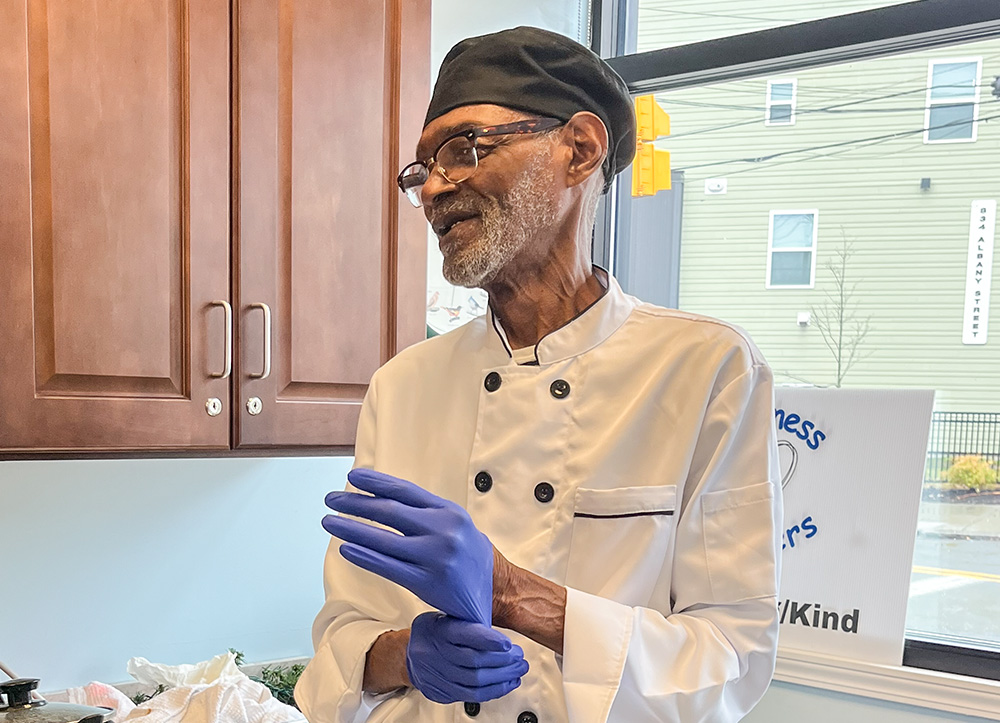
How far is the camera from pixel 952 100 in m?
1.93

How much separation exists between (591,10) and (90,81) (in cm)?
149

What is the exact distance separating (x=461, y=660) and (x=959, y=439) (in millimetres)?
1391

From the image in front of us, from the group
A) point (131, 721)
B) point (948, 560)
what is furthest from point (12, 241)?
point (948, 560)

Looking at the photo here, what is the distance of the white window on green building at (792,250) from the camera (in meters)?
2.11

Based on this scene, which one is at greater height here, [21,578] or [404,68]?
[404,68]

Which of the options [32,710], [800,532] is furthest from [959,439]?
[32,710]

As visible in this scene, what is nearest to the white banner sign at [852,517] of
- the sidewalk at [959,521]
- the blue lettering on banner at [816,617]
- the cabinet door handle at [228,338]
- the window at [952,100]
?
the blue lettering on banner at [816,617]

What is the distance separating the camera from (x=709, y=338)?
1.13m

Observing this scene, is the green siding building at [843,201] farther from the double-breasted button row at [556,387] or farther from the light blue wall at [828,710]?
the double-breasted button row at [556,387]

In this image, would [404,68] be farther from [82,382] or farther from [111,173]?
[82,382]

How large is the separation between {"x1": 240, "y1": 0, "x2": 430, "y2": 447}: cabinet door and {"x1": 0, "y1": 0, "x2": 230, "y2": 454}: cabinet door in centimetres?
5

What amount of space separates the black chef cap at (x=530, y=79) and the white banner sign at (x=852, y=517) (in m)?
1.00

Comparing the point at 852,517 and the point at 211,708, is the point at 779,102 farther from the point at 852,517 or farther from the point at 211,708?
the point at 211,708

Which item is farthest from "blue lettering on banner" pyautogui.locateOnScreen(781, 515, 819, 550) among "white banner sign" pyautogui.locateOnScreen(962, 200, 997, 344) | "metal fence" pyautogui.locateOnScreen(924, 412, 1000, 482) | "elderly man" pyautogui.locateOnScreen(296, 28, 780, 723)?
"elderly man" pyautogui.locateOnScreen(296, 28, 780, 723)
